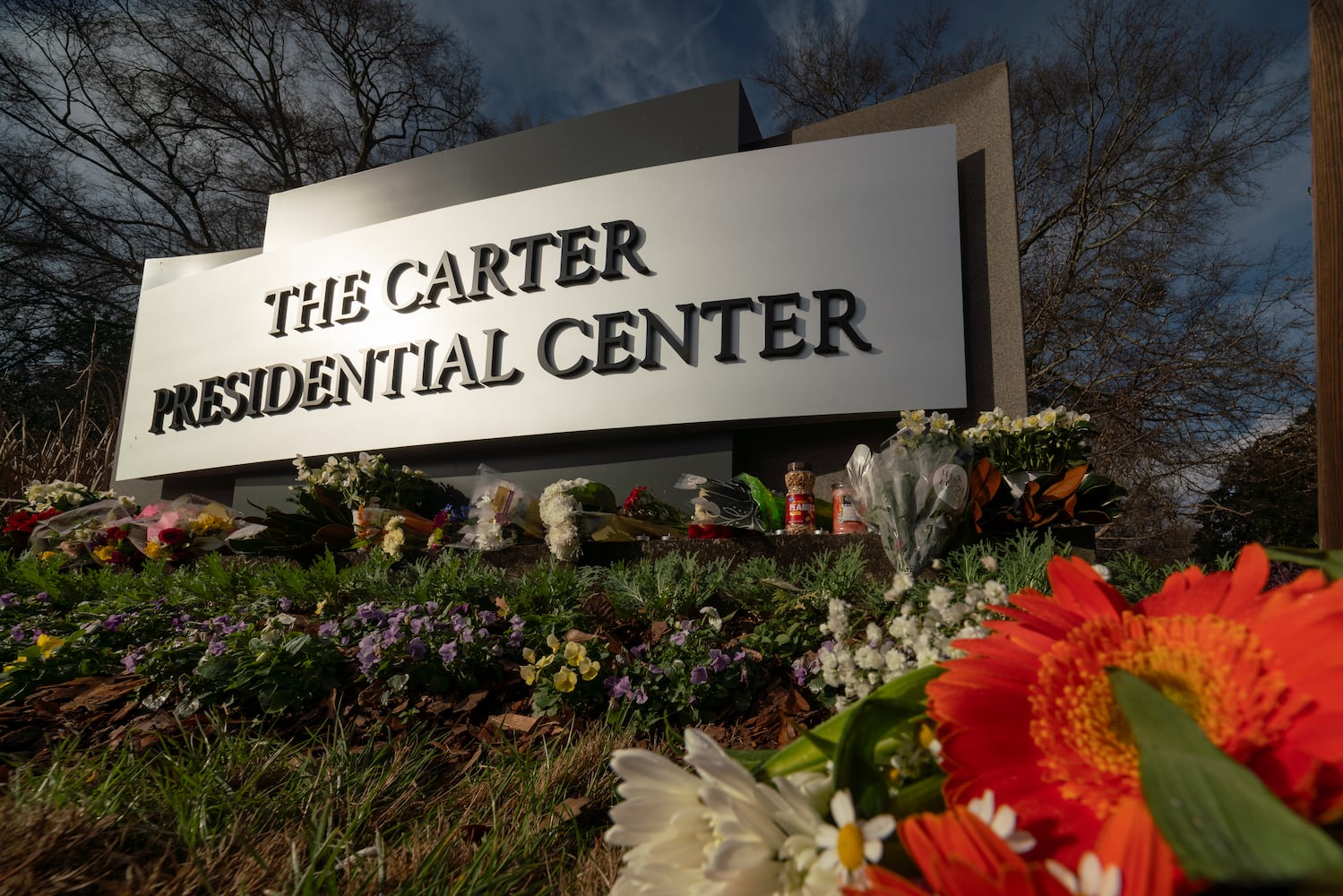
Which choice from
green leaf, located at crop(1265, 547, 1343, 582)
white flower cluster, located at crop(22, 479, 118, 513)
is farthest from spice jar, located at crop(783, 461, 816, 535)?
white flower cluster, located at crop(22, 479, 118, 513)

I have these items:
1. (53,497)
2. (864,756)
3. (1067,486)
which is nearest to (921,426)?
(1067,486)

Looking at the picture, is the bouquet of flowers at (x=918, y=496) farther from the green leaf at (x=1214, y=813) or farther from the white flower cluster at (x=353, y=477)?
the white flower cluster at (x=353, y=477)

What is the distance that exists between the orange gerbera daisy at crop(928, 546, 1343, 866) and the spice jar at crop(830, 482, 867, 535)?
2842 mm

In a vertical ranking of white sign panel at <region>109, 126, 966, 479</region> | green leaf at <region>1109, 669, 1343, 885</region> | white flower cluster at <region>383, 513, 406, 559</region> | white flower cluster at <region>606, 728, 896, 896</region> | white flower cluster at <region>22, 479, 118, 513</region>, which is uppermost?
white sign panel at <region>109, 126, 966, 479</region>

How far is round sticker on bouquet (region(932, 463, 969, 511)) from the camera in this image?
8.58 ft

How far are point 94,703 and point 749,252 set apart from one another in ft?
12.5

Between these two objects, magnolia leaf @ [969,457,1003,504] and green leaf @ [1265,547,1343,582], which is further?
magnolia leaf @ [969,457,1003,504]

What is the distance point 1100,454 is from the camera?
7.58 meters

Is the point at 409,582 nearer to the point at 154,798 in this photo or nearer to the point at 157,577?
the point at 157,577

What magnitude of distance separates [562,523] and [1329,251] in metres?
2.94

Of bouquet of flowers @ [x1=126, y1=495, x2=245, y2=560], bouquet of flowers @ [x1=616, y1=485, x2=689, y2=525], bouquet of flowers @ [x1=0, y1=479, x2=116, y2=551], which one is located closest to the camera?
bouquet of flowers @ [x1=616, y1=485, x2=689, y2=525]

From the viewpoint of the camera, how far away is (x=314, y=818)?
1.30 meters

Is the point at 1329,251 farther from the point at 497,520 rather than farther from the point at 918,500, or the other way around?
the point at 497,520

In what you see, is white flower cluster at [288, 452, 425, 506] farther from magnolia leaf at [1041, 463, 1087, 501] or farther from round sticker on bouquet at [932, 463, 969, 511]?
magnolia leaf at [1041, 463, 1087, 501]
